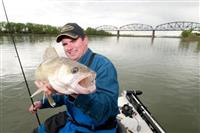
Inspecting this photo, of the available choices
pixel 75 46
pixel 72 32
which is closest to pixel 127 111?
pixel 75 46

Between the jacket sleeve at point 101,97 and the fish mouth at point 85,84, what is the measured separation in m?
0.31

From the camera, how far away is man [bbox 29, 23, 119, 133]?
6.78 feet

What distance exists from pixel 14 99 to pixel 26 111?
1.29m

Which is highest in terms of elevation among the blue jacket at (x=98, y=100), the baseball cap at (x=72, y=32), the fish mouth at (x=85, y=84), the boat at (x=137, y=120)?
the baseball cap at (x=72, y=32)

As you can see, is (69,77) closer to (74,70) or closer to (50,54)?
(74,70)

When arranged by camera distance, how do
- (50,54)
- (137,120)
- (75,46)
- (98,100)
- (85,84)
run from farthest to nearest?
(137,120), (75,46), (50,54), (98,100), (85,84)

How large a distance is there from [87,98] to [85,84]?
1.12 ft

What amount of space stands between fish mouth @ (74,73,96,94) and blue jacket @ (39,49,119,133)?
12.2 inches

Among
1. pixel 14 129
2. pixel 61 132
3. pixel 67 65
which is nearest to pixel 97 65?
pixel 67 65

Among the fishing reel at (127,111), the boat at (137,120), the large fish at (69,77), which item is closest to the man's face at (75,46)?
the large fish at (69,77)

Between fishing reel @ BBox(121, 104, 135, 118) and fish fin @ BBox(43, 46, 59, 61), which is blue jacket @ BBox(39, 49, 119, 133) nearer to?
fish fin @ BBox(43, 46, 59, 61)

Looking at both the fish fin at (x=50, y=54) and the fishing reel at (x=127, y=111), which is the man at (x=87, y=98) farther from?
the fishing reel at (x=127, y=111)

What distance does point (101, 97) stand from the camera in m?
2.12

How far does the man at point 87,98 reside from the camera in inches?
81.4
